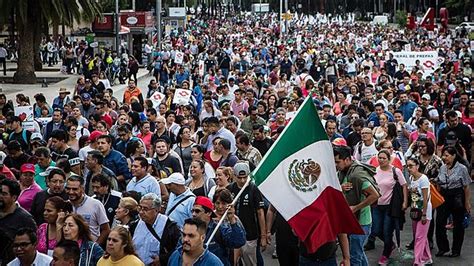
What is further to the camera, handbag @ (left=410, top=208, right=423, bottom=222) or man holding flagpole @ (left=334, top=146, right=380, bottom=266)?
handbag @ (left=410, top=208, right=423, bottom=222)

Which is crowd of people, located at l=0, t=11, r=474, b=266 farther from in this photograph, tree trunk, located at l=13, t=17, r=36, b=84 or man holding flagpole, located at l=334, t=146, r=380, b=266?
tree trunk, located at l=13, t=17, r=36, b=84

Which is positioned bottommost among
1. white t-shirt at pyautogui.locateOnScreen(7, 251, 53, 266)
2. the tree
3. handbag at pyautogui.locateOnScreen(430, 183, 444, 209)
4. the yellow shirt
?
handbag at pyautogui.locateOnScreen(430, 183, 444, 209)

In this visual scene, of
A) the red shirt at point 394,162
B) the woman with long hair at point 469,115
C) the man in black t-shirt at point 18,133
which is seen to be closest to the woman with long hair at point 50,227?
the red shirt at point 394,162

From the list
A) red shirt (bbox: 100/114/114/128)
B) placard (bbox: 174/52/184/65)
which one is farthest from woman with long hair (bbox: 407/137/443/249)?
placard (bbox: 174/52/184/65)

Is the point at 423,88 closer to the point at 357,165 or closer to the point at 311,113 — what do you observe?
the point at 357,165

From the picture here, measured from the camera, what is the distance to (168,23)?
73.1 m

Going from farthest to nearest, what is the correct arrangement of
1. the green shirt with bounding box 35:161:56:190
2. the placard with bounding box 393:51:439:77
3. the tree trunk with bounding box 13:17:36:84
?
the tree trunk with bounding box 13:17:36:84 < the placard with bounding box 393:51:439:77 < the green shirt with bounding box 35:161:56:190

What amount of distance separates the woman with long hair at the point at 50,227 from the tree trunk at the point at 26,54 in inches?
1167

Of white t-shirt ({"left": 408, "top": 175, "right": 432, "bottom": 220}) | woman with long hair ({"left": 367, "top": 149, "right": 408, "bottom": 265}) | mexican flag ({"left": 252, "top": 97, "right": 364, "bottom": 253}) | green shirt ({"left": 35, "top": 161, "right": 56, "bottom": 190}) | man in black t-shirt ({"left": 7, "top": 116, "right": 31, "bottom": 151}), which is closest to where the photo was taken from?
mexican flag ({"left": 252, "top": 97, "right": 364, "bottom": 253})

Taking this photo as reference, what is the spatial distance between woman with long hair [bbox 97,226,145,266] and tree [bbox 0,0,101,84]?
30.0m

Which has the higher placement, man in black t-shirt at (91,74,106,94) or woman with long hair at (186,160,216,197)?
man in black t-shirt at (91,74,106,94)

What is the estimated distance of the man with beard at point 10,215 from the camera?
8180 mm

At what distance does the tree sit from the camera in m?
36.1

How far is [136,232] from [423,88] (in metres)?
15.4
